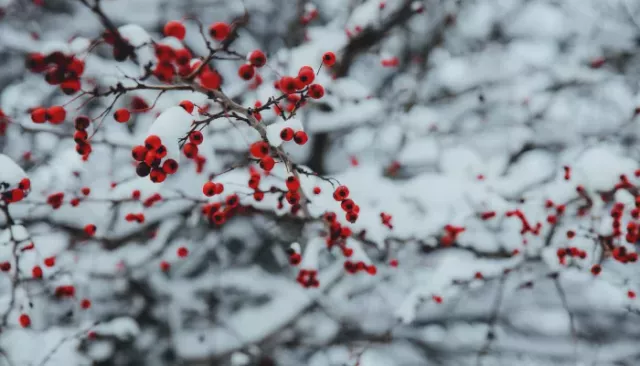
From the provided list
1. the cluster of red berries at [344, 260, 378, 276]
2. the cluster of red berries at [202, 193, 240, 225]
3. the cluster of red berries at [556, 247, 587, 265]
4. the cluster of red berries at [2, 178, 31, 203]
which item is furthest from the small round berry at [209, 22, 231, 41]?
the cluster of red berries at [556, 247, 587, 265]

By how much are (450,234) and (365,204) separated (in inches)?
33.8

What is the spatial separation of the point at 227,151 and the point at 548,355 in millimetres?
5248

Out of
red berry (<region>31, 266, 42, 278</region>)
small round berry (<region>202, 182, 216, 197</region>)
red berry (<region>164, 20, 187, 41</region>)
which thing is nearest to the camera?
red berry (<region>164, 20, 187, 41</region>)

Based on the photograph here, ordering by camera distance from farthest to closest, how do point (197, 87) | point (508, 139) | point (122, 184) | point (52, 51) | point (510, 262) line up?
point (508, 139) → point (510, 262) → point (122, 184) → point (197, 87) → point (52, 51)

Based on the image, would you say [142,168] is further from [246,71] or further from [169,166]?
[246,71]

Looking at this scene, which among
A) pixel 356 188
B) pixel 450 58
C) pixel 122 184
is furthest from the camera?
pixel 450 58

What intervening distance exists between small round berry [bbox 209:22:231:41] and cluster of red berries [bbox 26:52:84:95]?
0.50m

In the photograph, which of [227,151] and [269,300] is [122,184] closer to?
[227,151]

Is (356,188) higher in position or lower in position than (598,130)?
lower

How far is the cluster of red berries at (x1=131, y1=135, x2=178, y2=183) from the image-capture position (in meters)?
1.51

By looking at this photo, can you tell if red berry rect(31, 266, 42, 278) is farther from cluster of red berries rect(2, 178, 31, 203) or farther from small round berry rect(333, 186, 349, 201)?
small round berry rect(333, 186, 349, 201)

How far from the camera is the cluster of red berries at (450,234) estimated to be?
3.31 m

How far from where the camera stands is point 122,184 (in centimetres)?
297

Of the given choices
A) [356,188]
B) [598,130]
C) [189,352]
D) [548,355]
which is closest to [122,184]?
[356,188]
